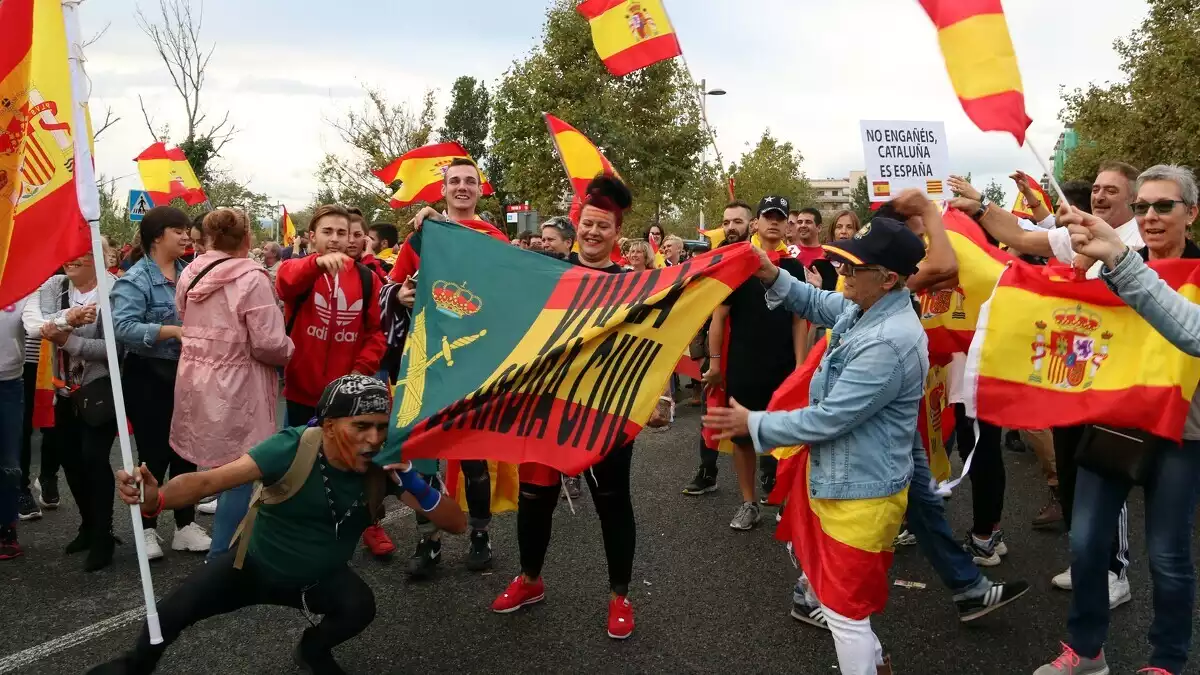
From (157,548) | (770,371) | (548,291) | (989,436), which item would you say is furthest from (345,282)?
(989,436)

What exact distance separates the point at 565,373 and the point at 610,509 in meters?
0.95

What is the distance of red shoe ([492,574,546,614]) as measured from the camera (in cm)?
402

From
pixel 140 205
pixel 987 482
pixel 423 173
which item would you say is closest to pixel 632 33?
pixel 423 173

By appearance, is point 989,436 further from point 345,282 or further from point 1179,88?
point 1179,88

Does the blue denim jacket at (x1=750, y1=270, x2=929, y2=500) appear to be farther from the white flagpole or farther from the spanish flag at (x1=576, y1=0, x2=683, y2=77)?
the spanish flag at (x1=576, y1=0, x2=683, y2=77)

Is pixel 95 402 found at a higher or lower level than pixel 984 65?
lower

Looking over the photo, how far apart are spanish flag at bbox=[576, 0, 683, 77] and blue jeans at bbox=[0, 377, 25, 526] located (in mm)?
5715

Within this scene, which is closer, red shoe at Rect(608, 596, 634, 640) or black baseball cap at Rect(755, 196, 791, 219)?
red shoe at Rect(608, 596, 634, 640)

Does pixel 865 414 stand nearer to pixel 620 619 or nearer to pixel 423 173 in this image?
pixel 620 619

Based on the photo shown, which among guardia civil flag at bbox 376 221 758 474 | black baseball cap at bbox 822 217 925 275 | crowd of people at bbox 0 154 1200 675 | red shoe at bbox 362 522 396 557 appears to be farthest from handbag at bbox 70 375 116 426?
black baseball cap at bbox 822 217 925 275

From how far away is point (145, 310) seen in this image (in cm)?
466

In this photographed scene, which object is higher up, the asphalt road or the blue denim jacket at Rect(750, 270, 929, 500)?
the blue denim jacket at Rect(750, 270, 929, 500)

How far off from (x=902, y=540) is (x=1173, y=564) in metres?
2.00

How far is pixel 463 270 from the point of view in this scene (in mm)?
3705
